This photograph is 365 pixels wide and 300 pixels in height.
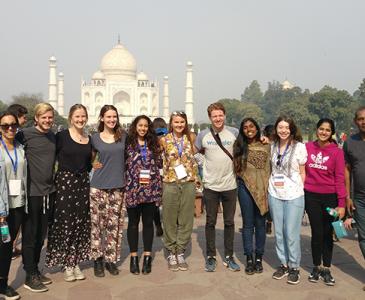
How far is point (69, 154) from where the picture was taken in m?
3.34

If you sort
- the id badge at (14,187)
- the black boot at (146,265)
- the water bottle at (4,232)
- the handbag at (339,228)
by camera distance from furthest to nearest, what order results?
the black boot at (146,265) → the handbag at (339,228) → the id badge at (14,187) → the water bottle at (4,232)

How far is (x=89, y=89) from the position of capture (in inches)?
1986

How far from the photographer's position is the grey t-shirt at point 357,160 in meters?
3.27

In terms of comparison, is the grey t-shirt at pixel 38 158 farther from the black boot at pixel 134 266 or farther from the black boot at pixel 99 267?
the black boot at pixel 134 266

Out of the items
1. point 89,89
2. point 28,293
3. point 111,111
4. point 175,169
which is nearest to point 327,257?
point 175,169

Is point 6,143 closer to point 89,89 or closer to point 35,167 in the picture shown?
point 35,167

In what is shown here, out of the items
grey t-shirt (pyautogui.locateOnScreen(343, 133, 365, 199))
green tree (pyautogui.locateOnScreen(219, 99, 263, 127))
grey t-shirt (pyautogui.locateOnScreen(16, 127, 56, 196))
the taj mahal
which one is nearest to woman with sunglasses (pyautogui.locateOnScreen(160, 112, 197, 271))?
grey t-shirt (pyautogui.locateOnScreen(16, 127, 56, 196))

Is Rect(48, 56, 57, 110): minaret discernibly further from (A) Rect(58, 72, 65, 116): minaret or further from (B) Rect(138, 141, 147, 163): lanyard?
(B) Rect(138, 141, 147, 163): lanyard

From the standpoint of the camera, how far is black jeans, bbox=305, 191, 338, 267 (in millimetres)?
3410

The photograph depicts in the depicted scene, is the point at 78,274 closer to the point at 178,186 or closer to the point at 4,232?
the point at 4,232

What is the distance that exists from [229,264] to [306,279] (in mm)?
656

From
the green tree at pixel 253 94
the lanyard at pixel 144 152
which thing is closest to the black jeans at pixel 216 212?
the lanyard at pixel 144 152

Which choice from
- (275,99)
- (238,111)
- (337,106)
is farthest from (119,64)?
(275,99)

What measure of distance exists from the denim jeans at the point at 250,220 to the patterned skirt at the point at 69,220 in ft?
4.32
